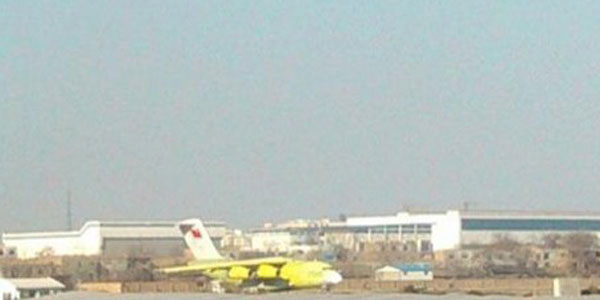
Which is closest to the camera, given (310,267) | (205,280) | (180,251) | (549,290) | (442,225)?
(549,290)

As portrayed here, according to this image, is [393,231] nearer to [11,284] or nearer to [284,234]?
[284,234]

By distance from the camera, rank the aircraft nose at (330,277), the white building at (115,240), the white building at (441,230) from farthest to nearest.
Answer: the white building at (441,230)
the white building at (115,240)
the aircraft nose at (330,277)

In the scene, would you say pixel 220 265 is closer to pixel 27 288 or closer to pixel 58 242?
pixel 27 288

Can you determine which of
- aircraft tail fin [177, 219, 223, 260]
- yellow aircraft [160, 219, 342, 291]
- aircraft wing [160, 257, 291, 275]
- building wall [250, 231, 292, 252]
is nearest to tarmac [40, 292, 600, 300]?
yellow aircraft [160, 219, 342, 291]

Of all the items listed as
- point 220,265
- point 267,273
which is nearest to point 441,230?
point 220,265

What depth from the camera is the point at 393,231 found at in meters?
144

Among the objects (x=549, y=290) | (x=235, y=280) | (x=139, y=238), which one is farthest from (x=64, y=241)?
(x=549, y=290)

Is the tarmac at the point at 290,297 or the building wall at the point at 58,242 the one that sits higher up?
the building wall at the point at 58,242

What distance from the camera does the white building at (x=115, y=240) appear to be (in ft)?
389

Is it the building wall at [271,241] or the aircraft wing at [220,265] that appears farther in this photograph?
A: the building wall at [271,241]

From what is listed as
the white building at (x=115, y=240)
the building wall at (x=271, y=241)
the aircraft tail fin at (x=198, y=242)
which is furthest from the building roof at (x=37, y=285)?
the building wall at (x=271, y=241)

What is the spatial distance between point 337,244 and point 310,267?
60.0 meters

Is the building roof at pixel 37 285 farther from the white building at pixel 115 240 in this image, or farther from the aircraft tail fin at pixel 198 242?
the white building at pixel 115 240

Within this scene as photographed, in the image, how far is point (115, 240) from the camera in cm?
12300
